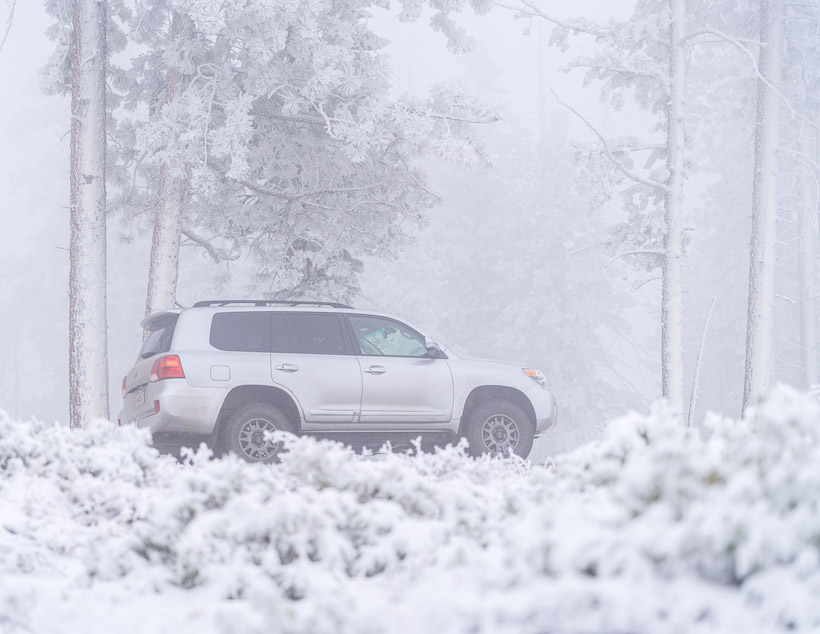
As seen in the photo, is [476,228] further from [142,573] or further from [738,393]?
[142,573]

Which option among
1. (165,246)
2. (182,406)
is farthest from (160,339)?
(165,246)

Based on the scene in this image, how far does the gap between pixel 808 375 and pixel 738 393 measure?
4.77 metres

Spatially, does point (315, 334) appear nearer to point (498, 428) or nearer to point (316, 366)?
point (316, 366)

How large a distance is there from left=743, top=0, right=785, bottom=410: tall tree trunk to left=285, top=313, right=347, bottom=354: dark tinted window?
8275 mm

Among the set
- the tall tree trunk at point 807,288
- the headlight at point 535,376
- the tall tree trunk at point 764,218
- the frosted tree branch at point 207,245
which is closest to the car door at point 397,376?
the headlight at point 535,376

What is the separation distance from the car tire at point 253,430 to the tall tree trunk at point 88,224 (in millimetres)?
3346

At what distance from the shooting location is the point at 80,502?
4102 millimetres

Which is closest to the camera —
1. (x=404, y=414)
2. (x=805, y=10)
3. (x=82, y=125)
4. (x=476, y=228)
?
(x=404, y=414)

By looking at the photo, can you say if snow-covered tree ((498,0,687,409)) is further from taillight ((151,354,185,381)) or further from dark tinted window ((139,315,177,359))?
taillight ((151,354,185,381))

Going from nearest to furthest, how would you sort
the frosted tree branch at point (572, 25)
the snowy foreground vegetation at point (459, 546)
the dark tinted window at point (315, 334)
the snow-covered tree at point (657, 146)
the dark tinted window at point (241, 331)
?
the snowy foreground vegetation at point (459, 546)
the dark tinted window at point (241, 331)
the dark tinted window at point (315, 334)
the snow-covered tree at point (657, 146)
the frosted tree branch at point (572, 25)

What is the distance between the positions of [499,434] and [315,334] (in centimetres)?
234

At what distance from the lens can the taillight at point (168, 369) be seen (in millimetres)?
8398

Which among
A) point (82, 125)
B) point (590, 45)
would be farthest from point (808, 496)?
point (590, 45)

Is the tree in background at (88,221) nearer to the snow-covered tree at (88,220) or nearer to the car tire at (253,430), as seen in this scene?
the snow-covered tree at (88,220)
